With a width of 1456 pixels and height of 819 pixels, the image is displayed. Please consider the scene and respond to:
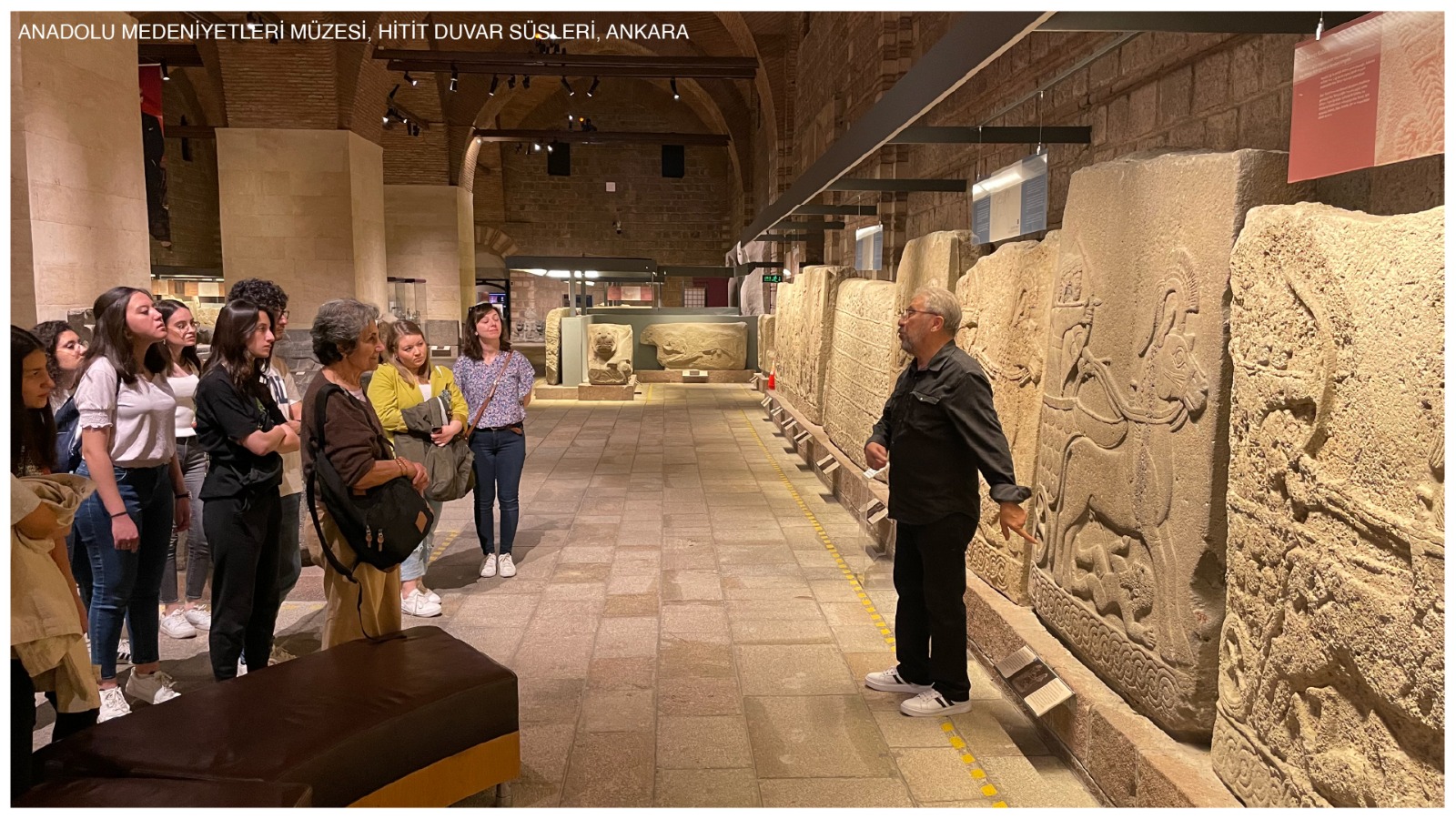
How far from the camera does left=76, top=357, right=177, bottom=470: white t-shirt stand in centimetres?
334

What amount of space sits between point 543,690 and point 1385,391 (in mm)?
3216

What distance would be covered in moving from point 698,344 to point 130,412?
15.0 m

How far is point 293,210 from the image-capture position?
14.2m

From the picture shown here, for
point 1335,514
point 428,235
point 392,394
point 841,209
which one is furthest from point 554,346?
point 1335,514

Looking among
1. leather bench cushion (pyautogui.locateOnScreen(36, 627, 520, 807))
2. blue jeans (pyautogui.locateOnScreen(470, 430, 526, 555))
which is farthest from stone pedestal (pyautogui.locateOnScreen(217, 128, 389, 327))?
leather bench cushion (pyautogui.locateOnScreen(36, 627, 520, 807))

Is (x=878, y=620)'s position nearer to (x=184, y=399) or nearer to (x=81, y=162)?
(x=184, y=399)

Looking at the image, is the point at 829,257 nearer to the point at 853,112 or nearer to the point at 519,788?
the point at 853,112

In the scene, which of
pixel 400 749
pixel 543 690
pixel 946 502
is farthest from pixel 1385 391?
pixel 543 690

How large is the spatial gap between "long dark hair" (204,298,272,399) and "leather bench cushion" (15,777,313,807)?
5.06 feet

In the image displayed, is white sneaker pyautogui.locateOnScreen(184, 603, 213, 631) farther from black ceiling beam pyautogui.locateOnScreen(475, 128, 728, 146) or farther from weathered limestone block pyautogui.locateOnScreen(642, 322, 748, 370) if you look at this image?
black ceiling beam pyautogui.locateOnScreen(475, 128, 728, 146)

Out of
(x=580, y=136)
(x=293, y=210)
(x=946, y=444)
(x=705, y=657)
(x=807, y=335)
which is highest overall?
(x=580, y=136)

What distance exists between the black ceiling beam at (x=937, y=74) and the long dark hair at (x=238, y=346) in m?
2.70

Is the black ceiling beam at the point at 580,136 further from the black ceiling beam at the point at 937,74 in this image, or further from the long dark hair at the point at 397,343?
the long dark hair at the point at 397,343

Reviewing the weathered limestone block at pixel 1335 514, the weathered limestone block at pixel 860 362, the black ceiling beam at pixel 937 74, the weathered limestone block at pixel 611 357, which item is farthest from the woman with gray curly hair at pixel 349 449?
the weathered limestone block at pixel 611 357
